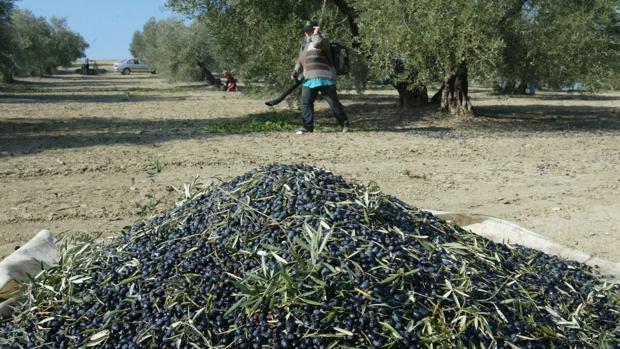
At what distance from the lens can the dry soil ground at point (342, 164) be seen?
5.19 metres

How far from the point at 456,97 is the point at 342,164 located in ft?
22.8

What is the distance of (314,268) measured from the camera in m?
2.40

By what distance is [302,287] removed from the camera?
2.37 meters

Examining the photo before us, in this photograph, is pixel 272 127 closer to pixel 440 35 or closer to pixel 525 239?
pixel 440 35

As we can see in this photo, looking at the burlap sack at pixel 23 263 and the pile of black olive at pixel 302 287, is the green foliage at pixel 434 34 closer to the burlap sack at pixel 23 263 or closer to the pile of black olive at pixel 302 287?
the pile of black olive at pixel 302 287

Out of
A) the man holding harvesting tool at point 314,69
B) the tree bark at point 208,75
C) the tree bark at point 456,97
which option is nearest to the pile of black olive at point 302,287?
the man holding harvesting tool at point 314,69

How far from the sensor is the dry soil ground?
5188 mm

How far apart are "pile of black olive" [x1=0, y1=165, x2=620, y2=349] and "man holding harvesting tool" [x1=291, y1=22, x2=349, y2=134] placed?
694 cm

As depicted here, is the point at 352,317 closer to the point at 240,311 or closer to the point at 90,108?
the point at 240,311

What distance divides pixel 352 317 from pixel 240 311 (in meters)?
0.45

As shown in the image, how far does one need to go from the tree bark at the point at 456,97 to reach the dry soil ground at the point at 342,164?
1.61 feet

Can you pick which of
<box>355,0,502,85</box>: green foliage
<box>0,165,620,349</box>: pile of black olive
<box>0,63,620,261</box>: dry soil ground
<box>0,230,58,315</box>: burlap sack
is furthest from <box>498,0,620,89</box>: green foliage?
<box>0,230,58,315</box>: burlap sack

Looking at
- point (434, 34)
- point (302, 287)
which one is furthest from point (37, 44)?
point (302, 287)

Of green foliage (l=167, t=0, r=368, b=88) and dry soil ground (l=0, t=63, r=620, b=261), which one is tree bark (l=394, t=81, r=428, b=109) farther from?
green foliage (l=167, t=0, r=368, b=88)
